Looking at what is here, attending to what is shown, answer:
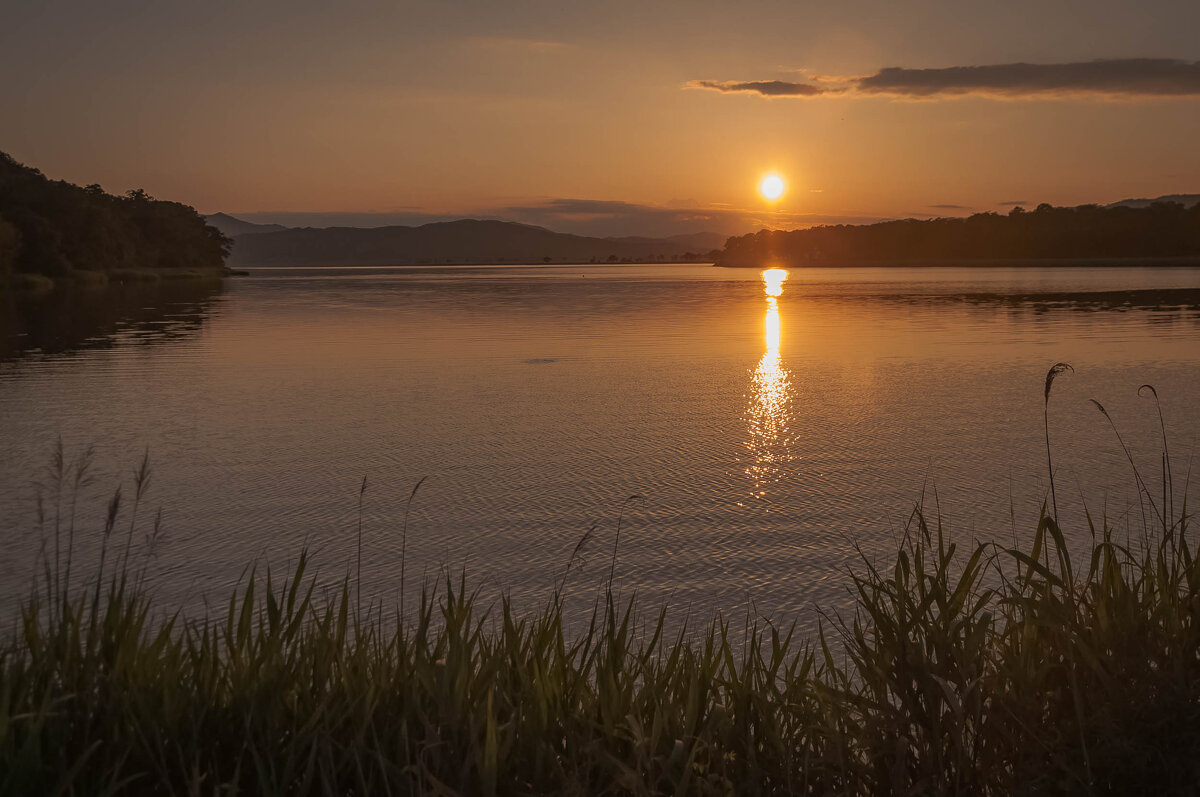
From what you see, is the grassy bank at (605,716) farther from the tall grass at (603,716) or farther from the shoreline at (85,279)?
the shoreline at (85,279)

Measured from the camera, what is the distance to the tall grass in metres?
3.42

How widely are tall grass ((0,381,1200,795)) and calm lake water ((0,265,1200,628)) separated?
84.5 inches

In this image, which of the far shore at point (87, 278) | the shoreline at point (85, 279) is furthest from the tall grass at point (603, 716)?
the far shore at point (87, 278)

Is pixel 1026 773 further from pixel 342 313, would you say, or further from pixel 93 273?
pixel 93 273

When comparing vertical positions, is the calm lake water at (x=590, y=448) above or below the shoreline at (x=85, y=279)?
below

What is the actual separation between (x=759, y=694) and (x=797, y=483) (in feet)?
20.7

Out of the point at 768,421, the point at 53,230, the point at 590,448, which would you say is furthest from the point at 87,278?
the point at 590,448

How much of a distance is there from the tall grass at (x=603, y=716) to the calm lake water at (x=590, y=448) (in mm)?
2146

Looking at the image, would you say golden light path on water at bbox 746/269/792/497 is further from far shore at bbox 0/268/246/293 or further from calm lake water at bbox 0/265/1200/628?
far shore at bbox 0/268/246/293

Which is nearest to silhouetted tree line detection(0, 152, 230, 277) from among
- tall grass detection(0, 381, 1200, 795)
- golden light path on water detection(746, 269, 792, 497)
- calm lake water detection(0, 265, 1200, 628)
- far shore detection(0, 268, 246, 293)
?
far shore detection(0, 268, 246, 293)

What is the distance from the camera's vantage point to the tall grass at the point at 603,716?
135 inches

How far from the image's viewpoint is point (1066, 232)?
608 feet

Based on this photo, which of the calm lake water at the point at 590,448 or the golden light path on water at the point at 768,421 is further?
the golden light path on water at the point at 768,421

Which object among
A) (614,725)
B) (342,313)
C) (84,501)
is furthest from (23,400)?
(342,313)
